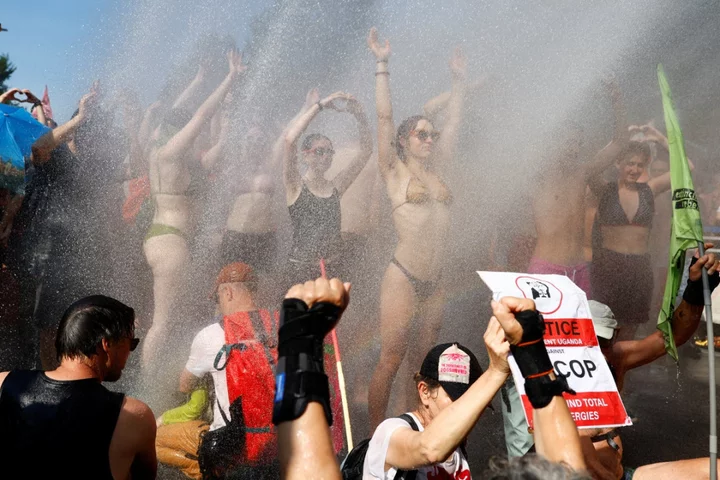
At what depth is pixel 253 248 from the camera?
19.4 ft

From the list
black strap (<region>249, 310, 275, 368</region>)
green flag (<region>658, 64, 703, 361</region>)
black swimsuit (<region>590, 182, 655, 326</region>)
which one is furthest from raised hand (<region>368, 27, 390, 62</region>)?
green flag (<region>658, 64, 703, 361</region>)

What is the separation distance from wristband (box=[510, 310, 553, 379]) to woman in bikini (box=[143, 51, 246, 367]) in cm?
418

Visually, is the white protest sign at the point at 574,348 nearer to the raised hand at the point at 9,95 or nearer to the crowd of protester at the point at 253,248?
the crowd of protester at the point at 253,248

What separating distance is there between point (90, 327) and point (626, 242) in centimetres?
529

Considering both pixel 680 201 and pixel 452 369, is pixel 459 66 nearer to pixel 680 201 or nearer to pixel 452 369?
pixel 680 201

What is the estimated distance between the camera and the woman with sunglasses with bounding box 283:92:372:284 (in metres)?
5.50

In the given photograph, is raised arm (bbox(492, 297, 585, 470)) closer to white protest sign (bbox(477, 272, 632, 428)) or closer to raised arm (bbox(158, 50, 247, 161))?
white protest sign (bbox(477, 272, 632, 428))

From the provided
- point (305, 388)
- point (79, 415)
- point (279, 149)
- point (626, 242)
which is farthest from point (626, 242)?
point (305, 388)

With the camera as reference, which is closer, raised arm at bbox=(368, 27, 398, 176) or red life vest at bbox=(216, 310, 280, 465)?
red life vest at bbox=(216, 310, 280, 465)

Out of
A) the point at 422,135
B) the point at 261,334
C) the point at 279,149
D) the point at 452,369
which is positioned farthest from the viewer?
the point at 279,149

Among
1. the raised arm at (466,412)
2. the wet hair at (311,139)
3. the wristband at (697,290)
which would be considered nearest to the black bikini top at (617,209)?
the wet hair at (311,139)

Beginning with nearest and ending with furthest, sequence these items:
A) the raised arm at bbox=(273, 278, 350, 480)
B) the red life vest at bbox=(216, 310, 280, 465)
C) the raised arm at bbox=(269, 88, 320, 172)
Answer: the raised arm at bbox=(273, 278, 350, 480), the red life vest at bbox=(216, 310, 280, 465), the raised arm at bbox=(269, 88, 320, 172)

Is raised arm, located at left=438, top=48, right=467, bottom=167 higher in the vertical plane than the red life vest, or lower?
higher

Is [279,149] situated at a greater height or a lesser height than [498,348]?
greater
